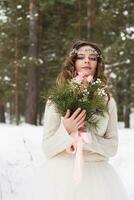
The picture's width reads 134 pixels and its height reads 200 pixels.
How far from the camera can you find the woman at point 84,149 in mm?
4066

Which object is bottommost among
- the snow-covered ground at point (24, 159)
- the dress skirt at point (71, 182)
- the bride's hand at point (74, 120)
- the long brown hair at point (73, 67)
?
the snow-covered ground at point (24, 159)

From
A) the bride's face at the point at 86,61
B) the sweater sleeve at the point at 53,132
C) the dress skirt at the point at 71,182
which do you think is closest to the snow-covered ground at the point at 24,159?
the dress skirt at the point at 71,182

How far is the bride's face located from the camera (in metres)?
4.39

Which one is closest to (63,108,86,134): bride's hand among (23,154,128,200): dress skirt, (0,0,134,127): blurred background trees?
(23,154,128,200): dress skirt

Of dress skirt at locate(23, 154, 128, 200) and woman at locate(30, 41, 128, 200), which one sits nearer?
woman at locate(30, 41, 128, 200)

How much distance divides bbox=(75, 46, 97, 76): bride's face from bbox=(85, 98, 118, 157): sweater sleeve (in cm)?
35

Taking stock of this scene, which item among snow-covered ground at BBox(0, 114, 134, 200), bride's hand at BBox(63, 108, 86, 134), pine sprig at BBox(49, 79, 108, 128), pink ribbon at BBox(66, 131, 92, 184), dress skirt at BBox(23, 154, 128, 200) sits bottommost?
snow-covered ground at BBox(0, 114, 134, 200)

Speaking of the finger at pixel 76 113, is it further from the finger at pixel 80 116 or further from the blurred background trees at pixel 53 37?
the blurred background trees at pixel 53 37

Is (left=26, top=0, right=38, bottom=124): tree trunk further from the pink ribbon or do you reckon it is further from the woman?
the pink ribbon

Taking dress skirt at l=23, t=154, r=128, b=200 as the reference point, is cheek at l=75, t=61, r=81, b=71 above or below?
above

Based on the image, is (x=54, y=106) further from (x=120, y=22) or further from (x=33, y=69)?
(x=120, y=22)

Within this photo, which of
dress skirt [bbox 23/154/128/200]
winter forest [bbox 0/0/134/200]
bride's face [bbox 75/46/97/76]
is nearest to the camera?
dress skirt [bbox 23/154/128/200]

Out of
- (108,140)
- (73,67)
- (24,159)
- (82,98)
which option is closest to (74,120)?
(82,98)

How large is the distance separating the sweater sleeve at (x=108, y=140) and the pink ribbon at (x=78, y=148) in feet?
0.27
